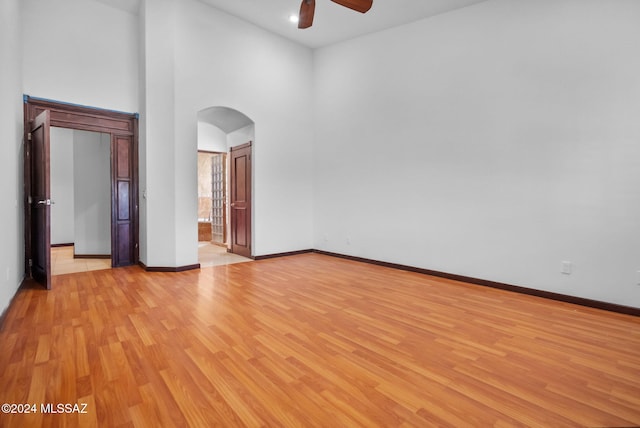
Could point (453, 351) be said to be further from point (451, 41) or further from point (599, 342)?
point (451, 41)

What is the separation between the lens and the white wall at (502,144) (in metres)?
3.59

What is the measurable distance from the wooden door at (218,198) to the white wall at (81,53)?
8.99ft

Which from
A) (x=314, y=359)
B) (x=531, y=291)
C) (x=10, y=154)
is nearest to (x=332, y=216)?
(x=531, y=291)

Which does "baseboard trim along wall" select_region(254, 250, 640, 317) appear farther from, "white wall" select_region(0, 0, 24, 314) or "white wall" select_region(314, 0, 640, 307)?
"white wall" select_region(0, 0, 24, 314)

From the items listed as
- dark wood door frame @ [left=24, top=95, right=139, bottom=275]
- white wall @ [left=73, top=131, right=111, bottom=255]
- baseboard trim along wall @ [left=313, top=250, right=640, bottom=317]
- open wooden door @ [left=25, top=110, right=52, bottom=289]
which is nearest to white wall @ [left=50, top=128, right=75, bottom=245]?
white wall @ [left=73, top=131, right=111, bottom=255]

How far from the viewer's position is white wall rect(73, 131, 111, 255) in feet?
20.9

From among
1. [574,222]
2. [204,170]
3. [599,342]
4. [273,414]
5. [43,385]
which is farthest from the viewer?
[204,170]

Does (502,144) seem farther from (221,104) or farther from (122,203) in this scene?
(122,203)

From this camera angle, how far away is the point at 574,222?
384cm

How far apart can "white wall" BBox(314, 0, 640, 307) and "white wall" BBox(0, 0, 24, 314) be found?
4729 millimetres

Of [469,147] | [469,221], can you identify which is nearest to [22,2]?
[469,147]

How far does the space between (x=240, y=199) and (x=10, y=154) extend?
3.58 meters

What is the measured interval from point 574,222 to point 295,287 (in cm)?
348

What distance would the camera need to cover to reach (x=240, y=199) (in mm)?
6621
